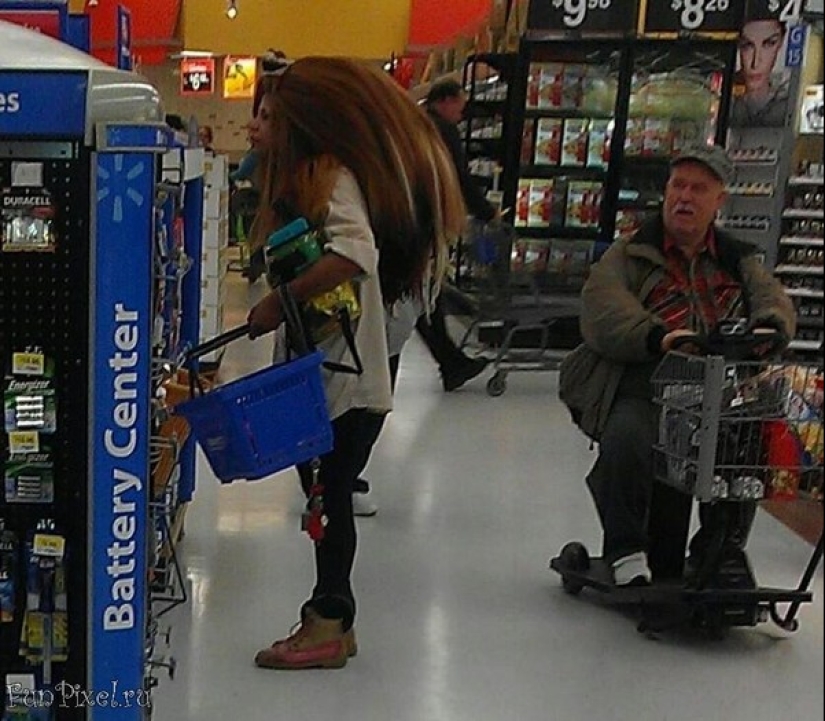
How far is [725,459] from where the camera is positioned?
3113 millimetres

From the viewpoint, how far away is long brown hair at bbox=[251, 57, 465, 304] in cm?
268

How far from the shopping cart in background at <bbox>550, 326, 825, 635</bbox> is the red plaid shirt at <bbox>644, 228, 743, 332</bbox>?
0.22m

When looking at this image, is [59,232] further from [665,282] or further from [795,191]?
[795,191]

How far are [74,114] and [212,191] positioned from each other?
423cm

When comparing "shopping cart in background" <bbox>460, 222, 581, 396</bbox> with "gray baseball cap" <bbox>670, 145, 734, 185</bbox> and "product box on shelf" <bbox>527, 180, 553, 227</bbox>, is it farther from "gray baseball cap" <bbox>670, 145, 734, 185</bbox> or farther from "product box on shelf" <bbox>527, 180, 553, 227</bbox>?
"gray baseball cap" <bbox>670, 145, 734, 185</bbox>

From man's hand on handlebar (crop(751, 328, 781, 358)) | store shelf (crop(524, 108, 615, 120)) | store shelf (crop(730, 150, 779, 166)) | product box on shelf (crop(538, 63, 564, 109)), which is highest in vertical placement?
product box on shelf (crop(538, 63, 564, 109))

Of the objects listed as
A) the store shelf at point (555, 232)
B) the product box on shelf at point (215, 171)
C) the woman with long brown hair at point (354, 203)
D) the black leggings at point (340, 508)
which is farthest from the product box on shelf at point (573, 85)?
the black leggings at point (340, 508)

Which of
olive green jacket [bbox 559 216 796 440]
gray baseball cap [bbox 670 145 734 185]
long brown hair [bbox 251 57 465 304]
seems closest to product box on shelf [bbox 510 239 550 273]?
olive green jacket [bbox 559 216 796 440]

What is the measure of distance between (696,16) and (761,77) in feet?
2.43

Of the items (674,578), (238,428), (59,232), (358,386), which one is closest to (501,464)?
(674,578)

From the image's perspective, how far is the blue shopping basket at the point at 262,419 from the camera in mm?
2328

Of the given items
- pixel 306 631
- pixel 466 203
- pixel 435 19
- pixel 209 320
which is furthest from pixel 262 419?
pixel 435 19

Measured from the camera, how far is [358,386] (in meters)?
2.77

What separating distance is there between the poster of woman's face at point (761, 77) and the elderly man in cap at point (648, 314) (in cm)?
508
